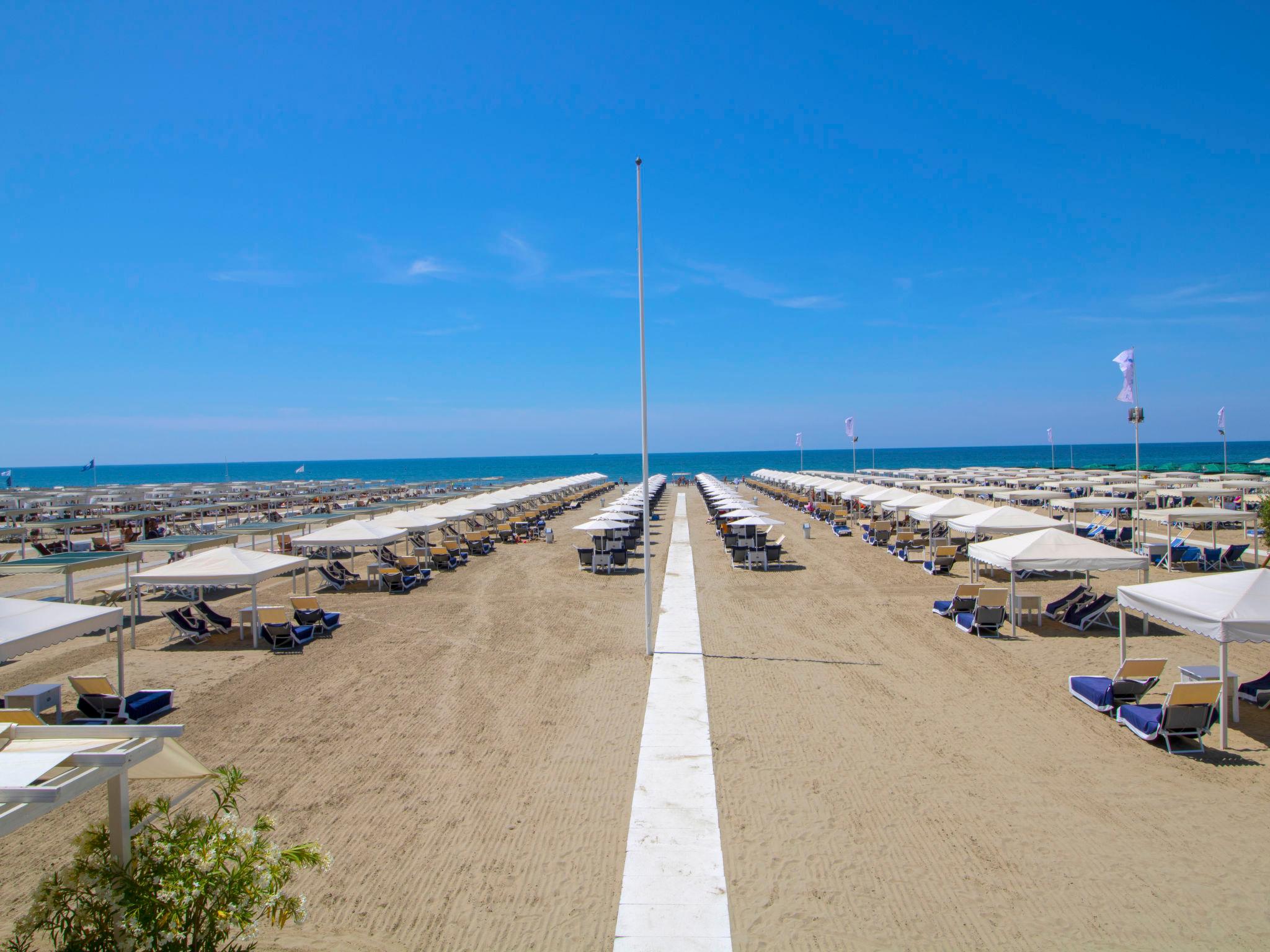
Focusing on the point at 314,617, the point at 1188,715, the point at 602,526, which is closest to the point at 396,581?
the point at 314,617

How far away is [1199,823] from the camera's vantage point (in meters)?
5.38

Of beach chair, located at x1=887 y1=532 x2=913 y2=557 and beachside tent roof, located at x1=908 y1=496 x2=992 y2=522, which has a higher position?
beachside tent roof, located at x1=908 y1=496 x2=992 y2=522

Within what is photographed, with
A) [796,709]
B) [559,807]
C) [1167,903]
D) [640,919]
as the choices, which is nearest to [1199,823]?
[1167,903]

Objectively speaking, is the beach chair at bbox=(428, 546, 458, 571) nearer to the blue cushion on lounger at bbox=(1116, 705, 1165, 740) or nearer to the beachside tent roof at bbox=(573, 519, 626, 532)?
the beachside tent roof at bbox=(573, 519, 626, 532)

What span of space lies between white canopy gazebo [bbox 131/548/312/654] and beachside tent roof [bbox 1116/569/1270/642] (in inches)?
472

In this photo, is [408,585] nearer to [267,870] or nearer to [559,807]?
[559,807]

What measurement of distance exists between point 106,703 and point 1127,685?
36.1ft

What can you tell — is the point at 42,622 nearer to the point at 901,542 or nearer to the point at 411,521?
the point at 411,521

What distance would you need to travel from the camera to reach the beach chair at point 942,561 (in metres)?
16.3

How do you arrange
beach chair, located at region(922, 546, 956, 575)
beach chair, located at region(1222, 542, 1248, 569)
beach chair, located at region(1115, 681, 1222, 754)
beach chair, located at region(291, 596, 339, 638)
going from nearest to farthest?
beach chair, located at region(1115, 681, 1222, 754) < beach chair, located at region(291, 596, 339, 638) < beach chair, located at region(1222, 542, 1248, 569) < beach chair, located at region(922, 546, 956, 575)

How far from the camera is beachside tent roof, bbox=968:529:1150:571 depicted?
1045 cm

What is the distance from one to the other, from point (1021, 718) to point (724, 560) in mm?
11618

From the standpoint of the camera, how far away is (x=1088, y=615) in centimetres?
1123

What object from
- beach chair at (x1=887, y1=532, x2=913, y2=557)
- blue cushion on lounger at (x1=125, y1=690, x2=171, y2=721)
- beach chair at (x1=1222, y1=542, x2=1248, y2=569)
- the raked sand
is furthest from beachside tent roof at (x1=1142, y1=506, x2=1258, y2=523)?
blue cushion on lounger at (x1=125, y1=690, x2=171, y2=721)
